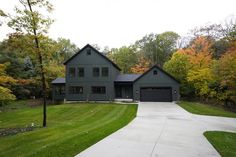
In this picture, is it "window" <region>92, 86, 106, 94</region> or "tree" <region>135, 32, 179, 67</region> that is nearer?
"window" <region>92, 86, 106, 94</region>

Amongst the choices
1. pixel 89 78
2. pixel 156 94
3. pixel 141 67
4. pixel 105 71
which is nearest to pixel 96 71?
pixel 105 71

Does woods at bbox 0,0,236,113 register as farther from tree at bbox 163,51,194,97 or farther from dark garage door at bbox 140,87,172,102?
dark garage door at bbox 140,87,172,102

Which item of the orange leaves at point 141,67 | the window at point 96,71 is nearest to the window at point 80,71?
the window at point 96,71

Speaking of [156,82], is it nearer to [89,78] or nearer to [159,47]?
[89,78]

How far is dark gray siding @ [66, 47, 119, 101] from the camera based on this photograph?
98.6 ft

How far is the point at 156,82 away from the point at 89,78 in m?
9.35

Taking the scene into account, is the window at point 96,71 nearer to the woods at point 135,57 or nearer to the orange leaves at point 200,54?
the woods at point 135,57

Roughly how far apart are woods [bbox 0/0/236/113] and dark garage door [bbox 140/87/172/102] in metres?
4.12

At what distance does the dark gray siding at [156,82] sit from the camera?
29.1 m

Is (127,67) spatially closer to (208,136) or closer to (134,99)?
(134,99)

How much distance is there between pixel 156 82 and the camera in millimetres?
29547

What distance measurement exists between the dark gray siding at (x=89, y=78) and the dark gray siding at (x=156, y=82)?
341 cm

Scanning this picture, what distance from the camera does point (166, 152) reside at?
7.16 meters

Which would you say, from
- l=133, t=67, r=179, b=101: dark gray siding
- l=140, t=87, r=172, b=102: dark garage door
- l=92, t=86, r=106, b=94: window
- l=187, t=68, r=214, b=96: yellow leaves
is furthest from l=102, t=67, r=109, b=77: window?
l=187, t=68, r=214, b=96: yellow leaves
